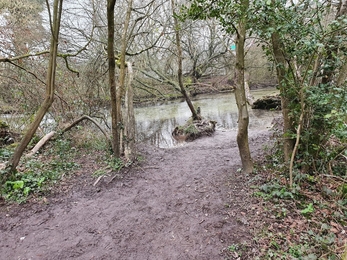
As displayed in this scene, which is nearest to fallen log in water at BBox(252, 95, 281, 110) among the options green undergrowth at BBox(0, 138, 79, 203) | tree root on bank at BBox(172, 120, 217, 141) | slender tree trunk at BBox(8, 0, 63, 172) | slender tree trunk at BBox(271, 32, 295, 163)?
tree root on bank at BBox(172, 120, 217, 141)

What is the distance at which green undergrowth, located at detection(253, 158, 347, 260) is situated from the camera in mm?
2350

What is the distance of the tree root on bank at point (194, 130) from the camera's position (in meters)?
9.76

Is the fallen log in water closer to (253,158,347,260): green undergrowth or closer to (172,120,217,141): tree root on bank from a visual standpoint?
(172,120,217,141): tree root on bank

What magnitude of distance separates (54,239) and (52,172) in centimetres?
214

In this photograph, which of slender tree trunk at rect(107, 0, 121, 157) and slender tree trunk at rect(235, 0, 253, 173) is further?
slender tree trunk at rect(235, 0, 253, 173)

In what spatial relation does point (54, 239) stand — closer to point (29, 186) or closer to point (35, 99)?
point (29, 186)

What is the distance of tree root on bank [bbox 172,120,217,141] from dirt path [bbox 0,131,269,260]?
465 cm

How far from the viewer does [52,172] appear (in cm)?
475

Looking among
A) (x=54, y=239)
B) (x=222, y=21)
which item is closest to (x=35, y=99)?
(x=54, y=239)

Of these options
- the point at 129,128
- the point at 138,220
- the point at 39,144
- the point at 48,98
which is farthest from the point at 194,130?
the point at 138,220

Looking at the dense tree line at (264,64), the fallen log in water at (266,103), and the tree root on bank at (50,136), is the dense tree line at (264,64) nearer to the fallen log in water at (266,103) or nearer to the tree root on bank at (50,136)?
the tree root on bank at (50,136)

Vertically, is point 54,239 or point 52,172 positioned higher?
point 52,172

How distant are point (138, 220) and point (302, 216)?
240cm

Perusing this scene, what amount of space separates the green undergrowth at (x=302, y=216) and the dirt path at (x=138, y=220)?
0.29 m
